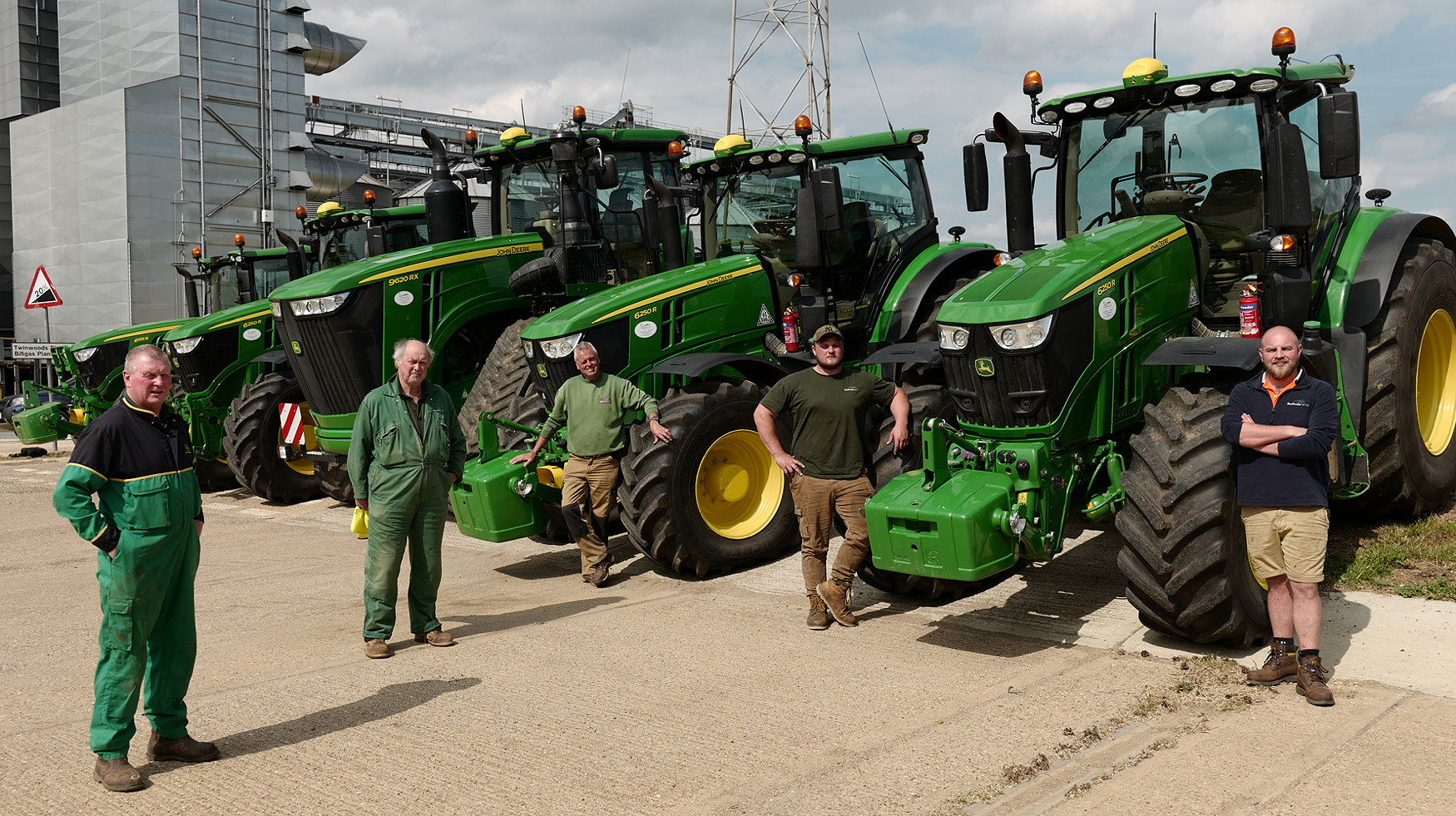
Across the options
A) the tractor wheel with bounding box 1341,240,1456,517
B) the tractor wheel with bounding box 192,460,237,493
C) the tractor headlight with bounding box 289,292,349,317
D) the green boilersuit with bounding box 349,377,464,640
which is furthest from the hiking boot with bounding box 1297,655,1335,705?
the tractor wheel with bounding box 192,460,237,493

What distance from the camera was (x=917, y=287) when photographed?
854 centimetres

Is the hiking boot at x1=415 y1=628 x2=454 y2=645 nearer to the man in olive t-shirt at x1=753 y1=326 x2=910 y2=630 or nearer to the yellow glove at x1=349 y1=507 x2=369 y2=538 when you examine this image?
the yellow glove at x1=349 y1=507 x2=369 y2=538

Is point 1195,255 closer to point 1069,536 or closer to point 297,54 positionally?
point 1069,536

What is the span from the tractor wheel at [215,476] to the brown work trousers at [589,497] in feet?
23.0

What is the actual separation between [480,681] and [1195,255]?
433 cm

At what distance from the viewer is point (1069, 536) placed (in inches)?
308

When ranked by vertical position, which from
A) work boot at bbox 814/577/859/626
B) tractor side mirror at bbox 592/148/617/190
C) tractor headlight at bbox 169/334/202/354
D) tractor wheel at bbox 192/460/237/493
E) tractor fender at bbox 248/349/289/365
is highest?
tractor side mirror at bbox 592/148/617/190

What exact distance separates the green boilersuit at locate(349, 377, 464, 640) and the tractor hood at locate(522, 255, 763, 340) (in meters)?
1.81

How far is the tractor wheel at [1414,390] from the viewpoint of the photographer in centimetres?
671

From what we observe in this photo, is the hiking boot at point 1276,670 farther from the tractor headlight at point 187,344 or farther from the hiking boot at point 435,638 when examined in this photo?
the tractor headlight at point 187,344

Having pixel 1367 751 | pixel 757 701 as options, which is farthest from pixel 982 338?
pixel 1367 751

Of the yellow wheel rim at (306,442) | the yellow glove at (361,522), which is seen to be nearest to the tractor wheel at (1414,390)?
the yellow glove at (361,522)

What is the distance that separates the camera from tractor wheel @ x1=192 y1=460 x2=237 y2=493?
1308 cm

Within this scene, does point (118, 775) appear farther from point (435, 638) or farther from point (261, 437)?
point (261, 437)
